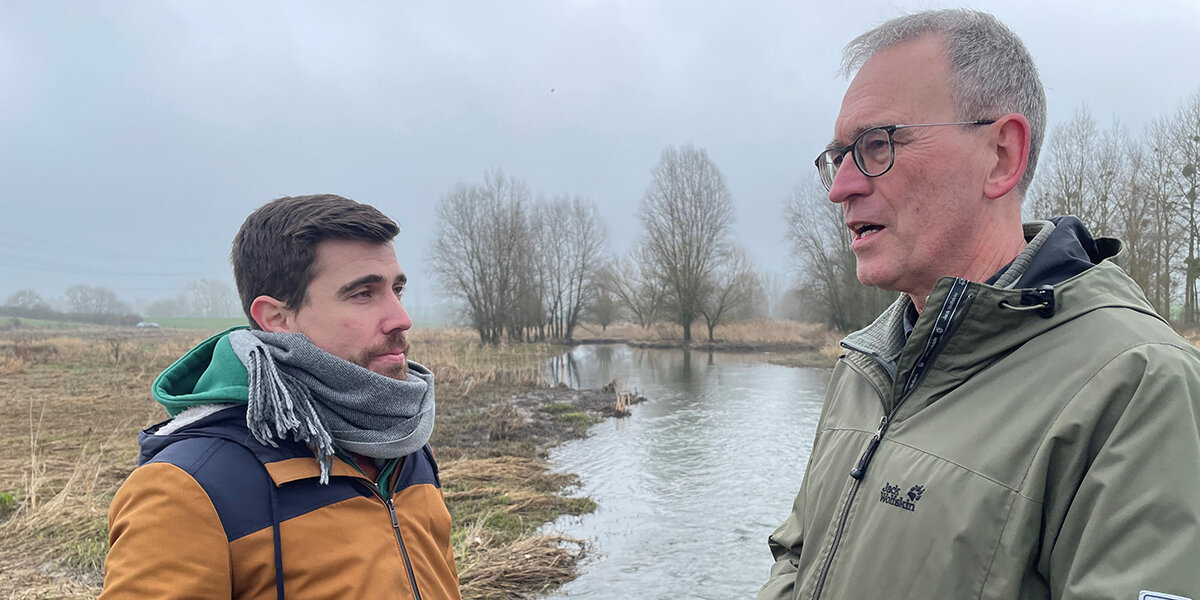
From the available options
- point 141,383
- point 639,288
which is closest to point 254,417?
point 141,383

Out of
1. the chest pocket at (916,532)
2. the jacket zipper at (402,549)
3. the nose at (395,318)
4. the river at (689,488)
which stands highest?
the nose at (395,318)

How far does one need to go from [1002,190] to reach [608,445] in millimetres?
9949

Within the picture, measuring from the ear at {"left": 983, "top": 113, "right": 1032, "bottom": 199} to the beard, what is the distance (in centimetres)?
172

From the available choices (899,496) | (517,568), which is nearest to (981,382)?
(899,496)

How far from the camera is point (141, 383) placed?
54.7 ft

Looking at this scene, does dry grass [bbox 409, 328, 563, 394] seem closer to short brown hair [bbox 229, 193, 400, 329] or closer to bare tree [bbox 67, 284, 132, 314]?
short brown hair [bbox 229, 193, 400, 329]

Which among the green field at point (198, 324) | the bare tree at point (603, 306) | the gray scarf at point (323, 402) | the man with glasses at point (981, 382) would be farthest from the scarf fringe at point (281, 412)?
the green field at point (198, 324)

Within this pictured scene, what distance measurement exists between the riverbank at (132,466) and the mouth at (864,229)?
442cm

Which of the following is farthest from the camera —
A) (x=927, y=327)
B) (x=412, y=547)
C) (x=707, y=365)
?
(x=707, y=365)

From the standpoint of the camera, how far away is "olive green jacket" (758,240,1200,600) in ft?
3.24

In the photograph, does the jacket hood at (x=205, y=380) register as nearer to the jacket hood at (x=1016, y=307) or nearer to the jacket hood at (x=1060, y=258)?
the jacket hood at (x=1016, y=307)

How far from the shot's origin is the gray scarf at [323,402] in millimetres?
1741

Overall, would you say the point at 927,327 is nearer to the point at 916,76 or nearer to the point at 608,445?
the point at 916,76

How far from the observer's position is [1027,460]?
1.13m
